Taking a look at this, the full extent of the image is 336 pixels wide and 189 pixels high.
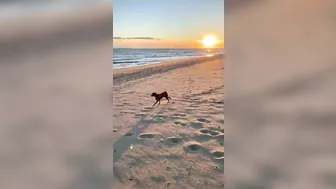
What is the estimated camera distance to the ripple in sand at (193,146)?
1615 millimetres

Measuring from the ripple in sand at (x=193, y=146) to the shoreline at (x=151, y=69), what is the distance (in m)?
1.07

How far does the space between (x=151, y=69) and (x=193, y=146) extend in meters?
1.75

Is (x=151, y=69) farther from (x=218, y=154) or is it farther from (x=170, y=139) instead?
(x=218, y=154)

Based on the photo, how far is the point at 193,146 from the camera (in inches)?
64.2

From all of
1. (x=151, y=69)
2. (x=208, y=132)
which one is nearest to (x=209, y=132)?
(x=208, y=132)
